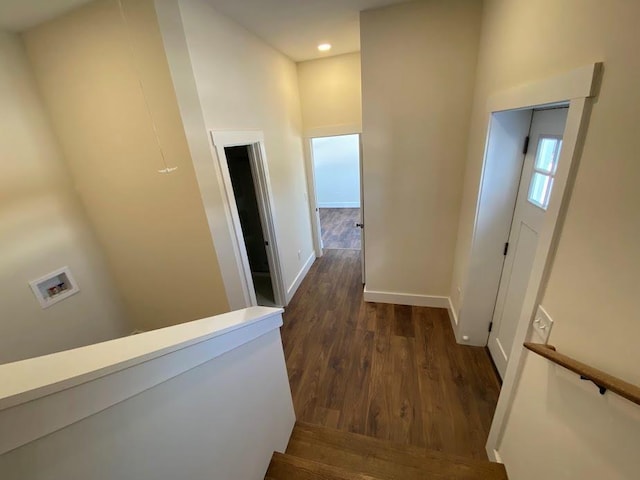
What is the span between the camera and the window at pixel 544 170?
154 centimetres

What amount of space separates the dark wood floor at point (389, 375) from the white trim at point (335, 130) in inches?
90.8

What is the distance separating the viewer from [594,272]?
89 centimetres

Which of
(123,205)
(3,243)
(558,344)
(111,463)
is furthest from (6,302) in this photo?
(558,344)

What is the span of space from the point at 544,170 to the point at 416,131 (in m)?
1.14

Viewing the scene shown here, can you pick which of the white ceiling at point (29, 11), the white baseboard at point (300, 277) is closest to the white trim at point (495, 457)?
the white baseboard at point (300, 277)

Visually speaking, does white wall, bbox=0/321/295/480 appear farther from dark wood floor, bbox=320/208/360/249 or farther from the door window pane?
dark wood floor, bbox=320/208/360/249

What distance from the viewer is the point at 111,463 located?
0.61 meters

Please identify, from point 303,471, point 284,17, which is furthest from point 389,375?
point 284,17

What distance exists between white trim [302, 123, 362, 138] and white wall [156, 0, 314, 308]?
0.26 m

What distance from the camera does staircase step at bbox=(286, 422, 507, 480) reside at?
1.45 meters

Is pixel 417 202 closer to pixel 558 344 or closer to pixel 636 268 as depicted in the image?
pixel 558 344

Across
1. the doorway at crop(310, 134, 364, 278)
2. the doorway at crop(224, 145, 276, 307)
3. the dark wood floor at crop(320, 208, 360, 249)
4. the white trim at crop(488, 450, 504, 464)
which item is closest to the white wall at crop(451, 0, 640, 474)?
the white trim at crop(488, 450, 504, 464)

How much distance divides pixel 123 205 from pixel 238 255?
1.06 meters

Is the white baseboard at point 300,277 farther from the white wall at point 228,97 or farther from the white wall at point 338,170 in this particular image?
the white wall at point 338,170
